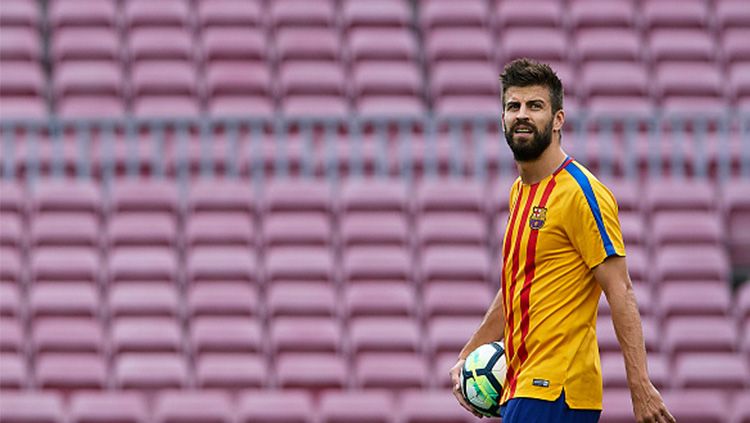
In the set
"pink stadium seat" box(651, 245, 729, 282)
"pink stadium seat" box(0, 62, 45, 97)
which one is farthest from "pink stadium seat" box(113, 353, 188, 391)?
"pink stadium seat" box(651, 245, 729, 282)

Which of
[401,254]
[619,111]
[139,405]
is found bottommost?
[139,405]

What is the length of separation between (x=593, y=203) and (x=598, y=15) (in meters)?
8.72

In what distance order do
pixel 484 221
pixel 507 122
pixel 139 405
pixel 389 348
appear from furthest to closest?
pixel 484 221
pixel 389 348
pixel 139 405
pixel 507 122

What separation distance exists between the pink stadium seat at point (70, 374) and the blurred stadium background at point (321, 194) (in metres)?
0.02

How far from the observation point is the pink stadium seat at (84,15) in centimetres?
1377

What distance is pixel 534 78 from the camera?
5.68 meters

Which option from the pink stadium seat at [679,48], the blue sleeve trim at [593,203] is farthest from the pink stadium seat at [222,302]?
the blue sleeve trim at [593,203]

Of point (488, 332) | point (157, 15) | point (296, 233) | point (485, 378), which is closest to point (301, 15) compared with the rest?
point (157, 15)

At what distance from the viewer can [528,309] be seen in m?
5.76

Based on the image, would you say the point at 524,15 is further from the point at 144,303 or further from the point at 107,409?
the point at 107,409

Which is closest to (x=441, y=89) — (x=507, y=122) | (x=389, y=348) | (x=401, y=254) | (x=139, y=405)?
(x=401, y=254)

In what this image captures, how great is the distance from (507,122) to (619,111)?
7.57 metres

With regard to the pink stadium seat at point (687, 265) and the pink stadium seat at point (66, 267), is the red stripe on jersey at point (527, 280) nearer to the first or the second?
the pink stadium seat at point (687, 265)

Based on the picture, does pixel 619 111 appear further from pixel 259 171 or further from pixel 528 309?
pixel 528 309
